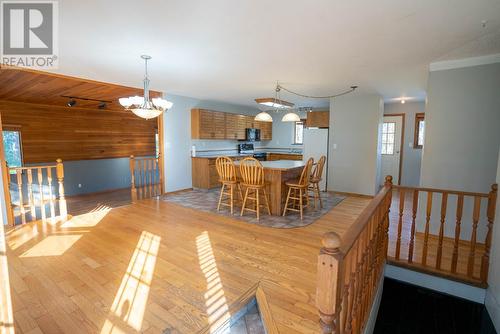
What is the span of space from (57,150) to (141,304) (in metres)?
6.41

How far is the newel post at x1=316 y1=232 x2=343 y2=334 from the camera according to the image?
113cm

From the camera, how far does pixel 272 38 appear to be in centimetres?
260

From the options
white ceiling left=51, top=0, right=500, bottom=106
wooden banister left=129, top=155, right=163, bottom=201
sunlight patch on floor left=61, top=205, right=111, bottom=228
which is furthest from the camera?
wooden banister left=129, top=155, right=163, bottom=201

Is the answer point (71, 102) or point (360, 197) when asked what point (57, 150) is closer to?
point (71, 102)

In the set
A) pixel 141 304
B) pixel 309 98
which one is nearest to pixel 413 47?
pixel 309 98

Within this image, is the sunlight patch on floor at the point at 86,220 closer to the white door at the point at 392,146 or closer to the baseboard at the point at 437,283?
the baseboard at the point at 437,283

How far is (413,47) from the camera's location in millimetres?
2855

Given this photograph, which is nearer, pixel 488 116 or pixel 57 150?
pixel 488 116

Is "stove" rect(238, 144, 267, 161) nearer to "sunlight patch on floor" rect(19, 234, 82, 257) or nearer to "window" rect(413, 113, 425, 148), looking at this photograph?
"window" rect(413, 113, 425, 148)

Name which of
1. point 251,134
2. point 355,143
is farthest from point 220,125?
point 355,143

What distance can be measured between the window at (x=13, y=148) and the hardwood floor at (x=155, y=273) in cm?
342

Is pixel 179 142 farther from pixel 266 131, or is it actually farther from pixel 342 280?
pixel 342 280

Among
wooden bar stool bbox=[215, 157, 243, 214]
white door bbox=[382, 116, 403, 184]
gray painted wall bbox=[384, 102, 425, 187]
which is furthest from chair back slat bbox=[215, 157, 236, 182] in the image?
gray painted wall bbox=[384, 102, 425, 187]

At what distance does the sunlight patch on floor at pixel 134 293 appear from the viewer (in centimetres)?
186
